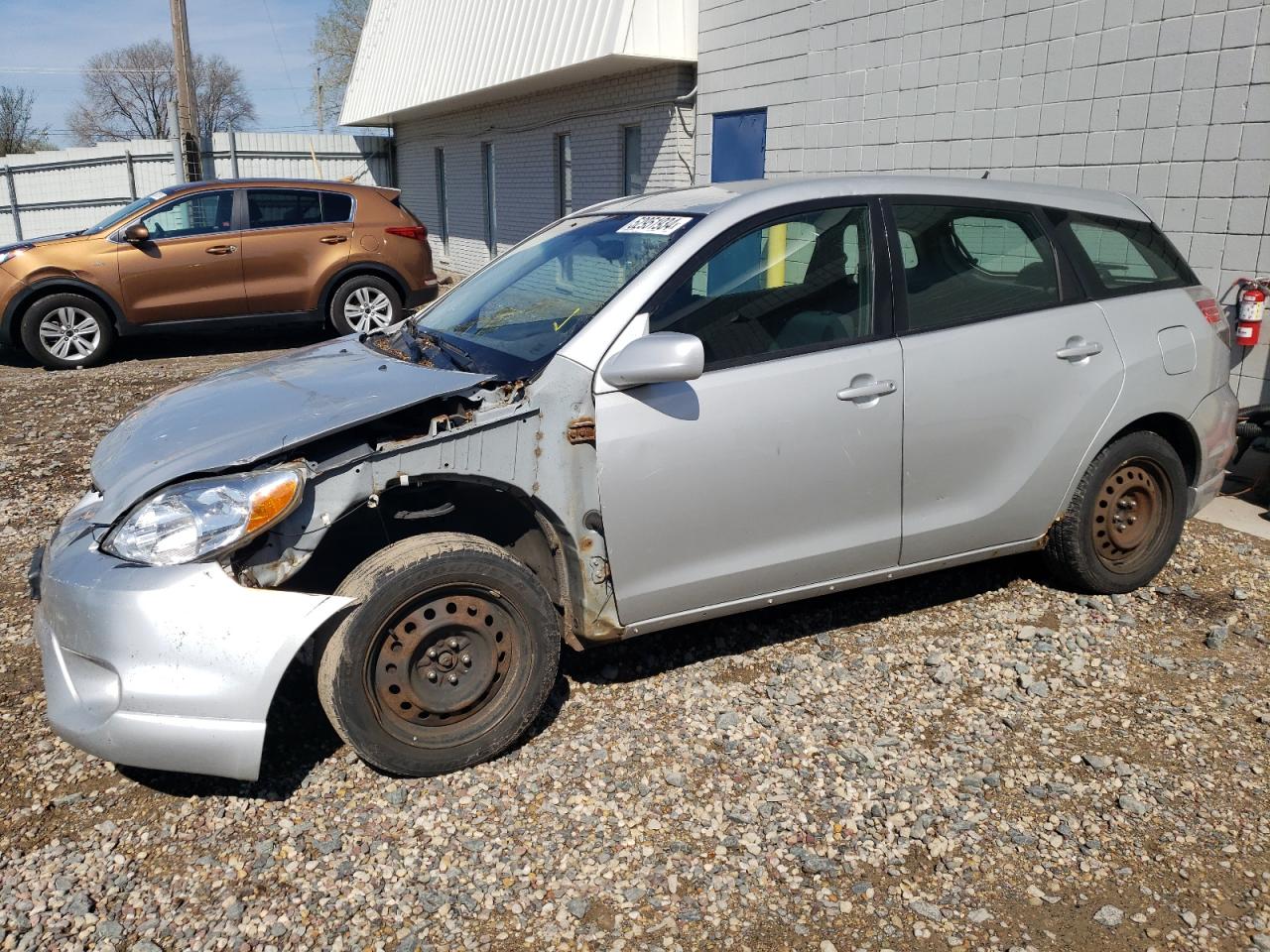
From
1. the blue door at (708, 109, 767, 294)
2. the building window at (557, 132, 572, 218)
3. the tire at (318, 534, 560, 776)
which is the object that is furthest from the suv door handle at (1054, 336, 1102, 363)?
the building window at (557, 132, 572, 218)

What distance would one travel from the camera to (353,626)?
303 cm

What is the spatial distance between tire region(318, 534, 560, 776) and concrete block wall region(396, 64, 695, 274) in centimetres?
888

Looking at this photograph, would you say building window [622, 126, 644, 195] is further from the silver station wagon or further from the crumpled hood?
the crumpled hood

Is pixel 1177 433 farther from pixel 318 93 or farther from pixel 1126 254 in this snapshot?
pixel 318 93

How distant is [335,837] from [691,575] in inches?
55.4

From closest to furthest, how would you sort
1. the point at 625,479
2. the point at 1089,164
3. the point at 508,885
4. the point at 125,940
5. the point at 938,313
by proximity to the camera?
1. the point at 125,940
2. the point at 508,885
3. the point at 625,479
4. the point at 938,313
5. the point at 1089,164

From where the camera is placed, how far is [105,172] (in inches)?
836

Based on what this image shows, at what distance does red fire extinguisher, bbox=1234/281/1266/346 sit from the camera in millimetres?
5871

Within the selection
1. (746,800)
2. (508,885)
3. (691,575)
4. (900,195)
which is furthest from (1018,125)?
(508,885)

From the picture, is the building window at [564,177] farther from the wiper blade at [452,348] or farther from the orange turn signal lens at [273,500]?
the orange turn signal lens at [273,500]

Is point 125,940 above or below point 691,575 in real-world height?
below

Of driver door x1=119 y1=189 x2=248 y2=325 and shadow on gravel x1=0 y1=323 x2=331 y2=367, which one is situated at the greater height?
driver door x1=119 y1=189 x2=248 y2=325

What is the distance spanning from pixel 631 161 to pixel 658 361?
33.2ft

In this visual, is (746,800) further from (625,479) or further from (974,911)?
(625,479)
